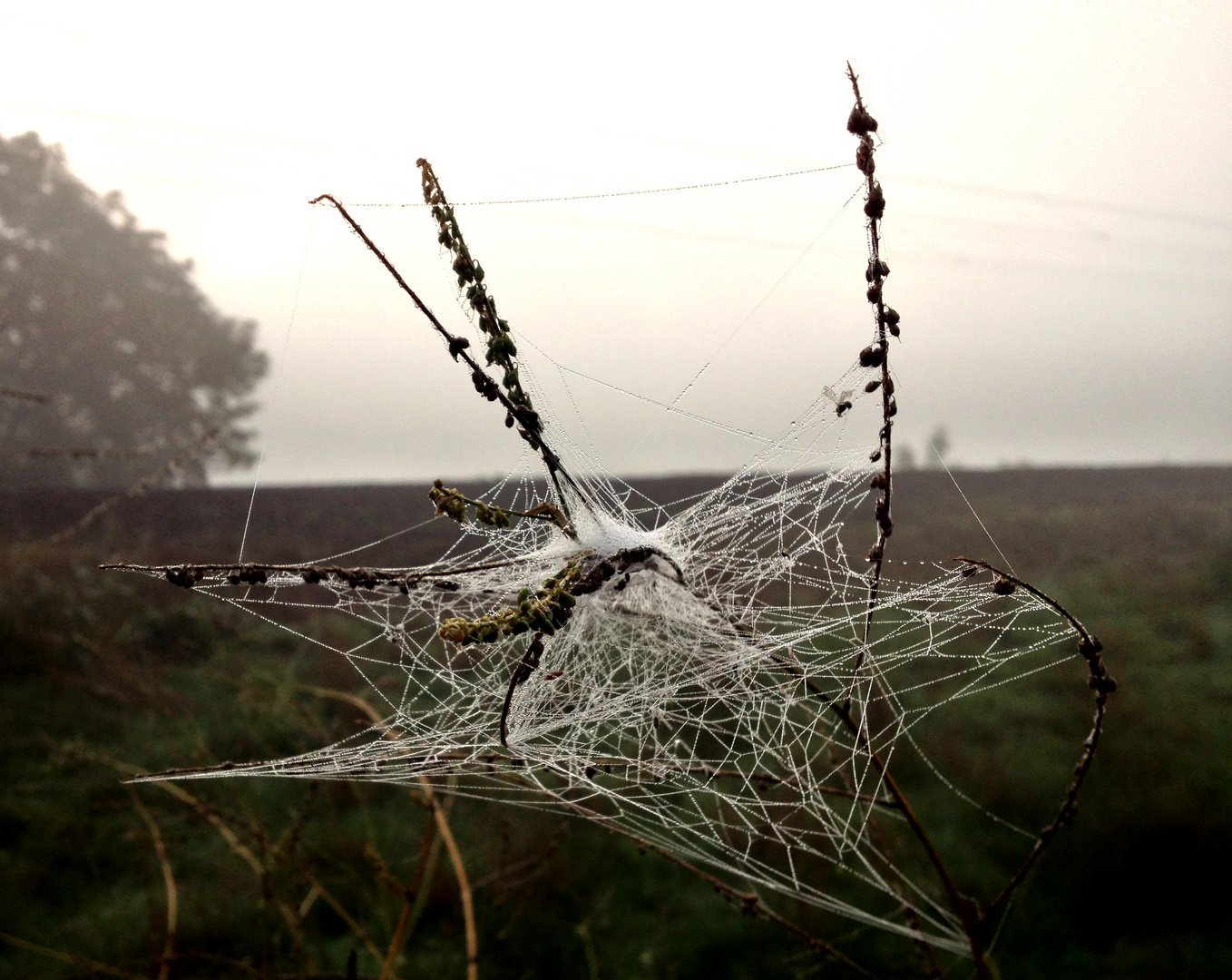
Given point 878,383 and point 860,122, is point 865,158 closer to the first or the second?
point 860,122

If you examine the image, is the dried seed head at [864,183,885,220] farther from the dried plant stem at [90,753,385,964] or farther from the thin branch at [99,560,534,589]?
the dried plant stem at [90,753,385,964]

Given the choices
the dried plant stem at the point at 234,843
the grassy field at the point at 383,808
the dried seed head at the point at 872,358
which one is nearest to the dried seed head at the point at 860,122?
the dried seed head at the point at 872,358

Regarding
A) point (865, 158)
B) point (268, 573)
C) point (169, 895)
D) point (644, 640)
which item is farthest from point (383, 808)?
point (865, 158)

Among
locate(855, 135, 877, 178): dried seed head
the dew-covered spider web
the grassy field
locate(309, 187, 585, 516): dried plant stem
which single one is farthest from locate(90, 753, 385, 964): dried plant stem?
locate(855, 135, 877, 178): dried seed head

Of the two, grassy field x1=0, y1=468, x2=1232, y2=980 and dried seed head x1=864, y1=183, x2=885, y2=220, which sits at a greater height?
dried seed head x1=864, y1=183, x2=885, y2=220

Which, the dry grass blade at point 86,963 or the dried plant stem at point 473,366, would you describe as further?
the dry grass blade at point 86,963

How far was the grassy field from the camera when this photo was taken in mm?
2084

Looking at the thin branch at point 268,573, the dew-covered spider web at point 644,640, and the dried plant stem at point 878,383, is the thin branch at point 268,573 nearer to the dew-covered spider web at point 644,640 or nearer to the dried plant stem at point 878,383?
the dew-covered spider web at point 644,640

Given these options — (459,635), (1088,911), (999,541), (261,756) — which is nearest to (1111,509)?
(999,541)

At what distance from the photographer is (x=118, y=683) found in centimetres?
316

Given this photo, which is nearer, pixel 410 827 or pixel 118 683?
pixel 410 827

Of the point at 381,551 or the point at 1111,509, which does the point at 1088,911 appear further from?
the point at 1111,509

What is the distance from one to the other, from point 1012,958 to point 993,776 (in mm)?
756

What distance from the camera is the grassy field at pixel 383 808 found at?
208 centimetres
